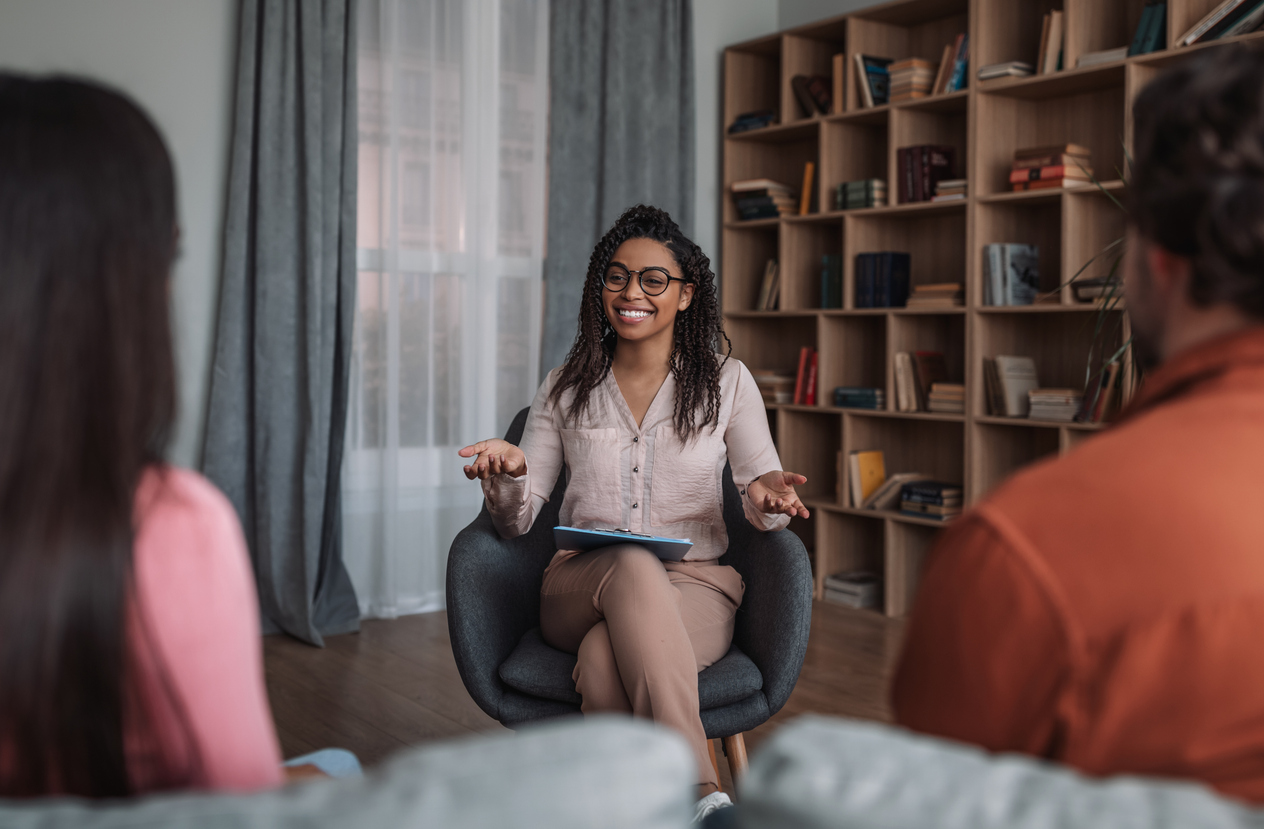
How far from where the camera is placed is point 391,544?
3.68 metres

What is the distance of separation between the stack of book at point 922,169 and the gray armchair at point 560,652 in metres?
2.19

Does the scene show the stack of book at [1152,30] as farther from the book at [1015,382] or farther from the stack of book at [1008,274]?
the book at [1015,382]

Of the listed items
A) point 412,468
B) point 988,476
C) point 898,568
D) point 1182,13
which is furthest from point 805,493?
point 1182,13

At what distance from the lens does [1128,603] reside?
2.06ft

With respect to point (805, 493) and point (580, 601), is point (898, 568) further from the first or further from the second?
point (580, 601)

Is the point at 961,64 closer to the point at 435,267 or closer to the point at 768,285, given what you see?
the point at 768,285

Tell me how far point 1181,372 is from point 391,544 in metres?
3.23

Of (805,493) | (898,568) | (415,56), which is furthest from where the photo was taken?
(805,493)

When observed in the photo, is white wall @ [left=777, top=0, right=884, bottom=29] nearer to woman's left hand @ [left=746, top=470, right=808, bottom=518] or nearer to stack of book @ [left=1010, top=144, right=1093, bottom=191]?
stack of book @ [left=1010, top=144, right=1093, bottom=191]

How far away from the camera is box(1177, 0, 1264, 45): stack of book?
293cm

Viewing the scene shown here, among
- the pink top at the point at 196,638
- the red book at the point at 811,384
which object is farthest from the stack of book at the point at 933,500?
the pink top at the point at 196,638

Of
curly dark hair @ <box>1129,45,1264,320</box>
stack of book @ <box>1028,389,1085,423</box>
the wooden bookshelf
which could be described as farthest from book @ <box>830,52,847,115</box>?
curly dark hair @ <box>1129,45,1264,320</box>

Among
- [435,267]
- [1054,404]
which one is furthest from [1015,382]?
[435,267]

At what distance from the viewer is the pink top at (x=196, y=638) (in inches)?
25.4
